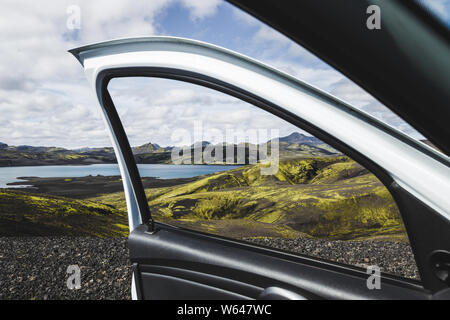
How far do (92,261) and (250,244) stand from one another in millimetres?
4070

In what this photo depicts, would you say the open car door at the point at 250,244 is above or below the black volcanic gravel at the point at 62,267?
above

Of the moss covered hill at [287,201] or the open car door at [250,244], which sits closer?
the open car door at [250,244]

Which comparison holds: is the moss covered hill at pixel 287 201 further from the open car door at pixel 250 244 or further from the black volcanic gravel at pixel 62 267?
the open car door at pixel 250 244

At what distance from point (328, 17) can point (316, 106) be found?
261 mm

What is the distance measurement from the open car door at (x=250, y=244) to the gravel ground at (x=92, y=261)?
8.47ft

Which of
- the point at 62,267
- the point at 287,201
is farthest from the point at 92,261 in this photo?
the point at 287,201

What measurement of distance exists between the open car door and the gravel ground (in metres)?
2.58

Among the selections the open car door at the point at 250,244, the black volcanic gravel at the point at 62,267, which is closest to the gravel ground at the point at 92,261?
the black volcanic gravel at the point at 62,267

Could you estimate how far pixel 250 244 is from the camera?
149cm

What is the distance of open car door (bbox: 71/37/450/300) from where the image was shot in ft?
2.83

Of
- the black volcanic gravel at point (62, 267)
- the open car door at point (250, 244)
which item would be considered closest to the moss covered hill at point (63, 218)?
the black volcanic gravel at point (62, 267)

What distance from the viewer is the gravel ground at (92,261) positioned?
3.78 meters

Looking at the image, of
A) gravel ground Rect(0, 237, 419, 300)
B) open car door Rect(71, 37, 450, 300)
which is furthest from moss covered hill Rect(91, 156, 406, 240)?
open car door Rect(71, 37, 450, 300)
